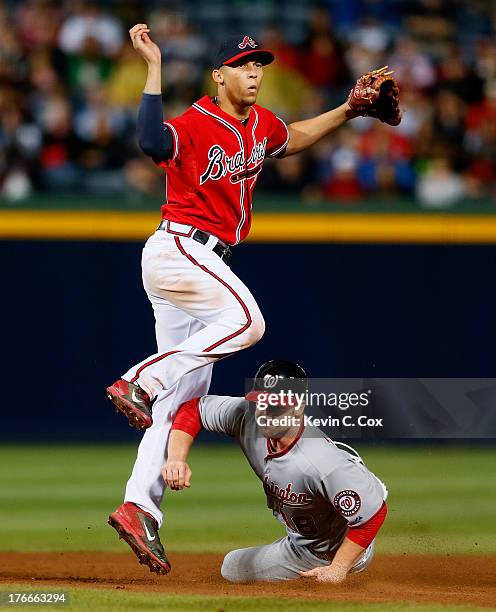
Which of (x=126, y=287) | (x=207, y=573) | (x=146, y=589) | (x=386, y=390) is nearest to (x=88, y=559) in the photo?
(x=207, y=573)

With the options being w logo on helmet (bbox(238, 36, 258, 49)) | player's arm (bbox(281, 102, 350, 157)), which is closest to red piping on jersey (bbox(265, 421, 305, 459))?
player's arm (bbox(281, 102, 350, 157))

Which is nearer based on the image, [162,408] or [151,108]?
[151,108]

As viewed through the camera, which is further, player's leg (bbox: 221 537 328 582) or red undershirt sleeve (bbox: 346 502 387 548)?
player's leg (bbox: 221 537 328 582)

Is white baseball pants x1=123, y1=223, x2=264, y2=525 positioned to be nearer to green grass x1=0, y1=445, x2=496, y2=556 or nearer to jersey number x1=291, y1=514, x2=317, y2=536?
jersey number x1=291, y1=514, x2=317, y2=536

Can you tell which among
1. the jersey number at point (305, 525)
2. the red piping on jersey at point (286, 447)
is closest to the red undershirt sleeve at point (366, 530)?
the jersey number at point (305, 525)

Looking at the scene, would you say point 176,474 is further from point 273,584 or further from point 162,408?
point 273,584

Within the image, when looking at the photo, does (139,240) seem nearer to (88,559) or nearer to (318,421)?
(88,559)

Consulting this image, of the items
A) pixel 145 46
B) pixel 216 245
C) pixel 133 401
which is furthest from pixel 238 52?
pixel 133 401
